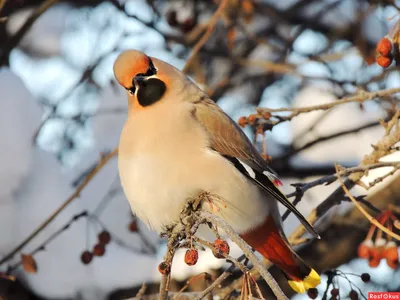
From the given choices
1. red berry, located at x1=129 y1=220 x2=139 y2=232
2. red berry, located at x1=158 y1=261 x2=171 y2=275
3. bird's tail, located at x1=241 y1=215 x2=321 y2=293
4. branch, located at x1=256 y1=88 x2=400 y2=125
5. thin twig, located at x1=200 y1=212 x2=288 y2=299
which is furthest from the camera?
red berry, located at x1=129 y1=220 x2=139 y2=232

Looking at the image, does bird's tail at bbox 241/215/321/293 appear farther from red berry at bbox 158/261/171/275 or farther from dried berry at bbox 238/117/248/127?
red berry at bbox 158/261/171/275

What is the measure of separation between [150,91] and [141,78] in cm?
6

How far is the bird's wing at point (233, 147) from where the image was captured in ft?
9.73

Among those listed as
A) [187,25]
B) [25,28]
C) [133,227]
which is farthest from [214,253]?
[187,25]

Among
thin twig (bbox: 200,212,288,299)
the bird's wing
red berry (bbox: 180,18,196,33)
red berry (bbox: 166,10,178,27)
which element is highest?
thin twig (bbox: 200,212,288,299)

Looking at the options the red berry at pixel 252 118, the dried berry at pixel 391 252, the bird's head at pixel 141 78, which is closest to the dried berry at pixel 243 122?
the red berry at pixel 252 118

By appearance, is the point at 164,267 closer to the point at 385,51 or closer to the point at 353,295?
the point at 353,295

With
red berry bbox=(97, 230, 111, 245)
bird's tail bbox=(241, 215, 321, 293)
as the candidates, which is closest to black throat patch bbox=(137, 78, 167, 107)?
bird's tail bbox=(241, 215, 321, 293)

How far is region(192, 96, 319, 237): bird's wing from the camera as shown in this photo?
297cm

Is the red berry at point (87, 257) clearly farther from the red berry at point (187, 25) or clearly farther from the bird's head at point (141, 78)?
the red berry at point (187, 25)

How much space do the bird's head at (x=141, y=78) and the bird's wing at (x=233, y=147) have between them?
15 cm

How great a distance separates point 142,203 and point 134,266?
3.75 feet

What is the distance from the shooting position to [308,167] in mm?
4449

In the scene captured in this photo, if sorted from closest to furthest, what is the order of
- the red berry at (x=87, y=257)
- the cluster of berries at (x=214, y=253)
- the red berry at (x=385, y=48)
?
the cluster of berries at (x=214, y=253) → the red berry at (x=385, y=48) → the red berry at (x=87, y=257)
